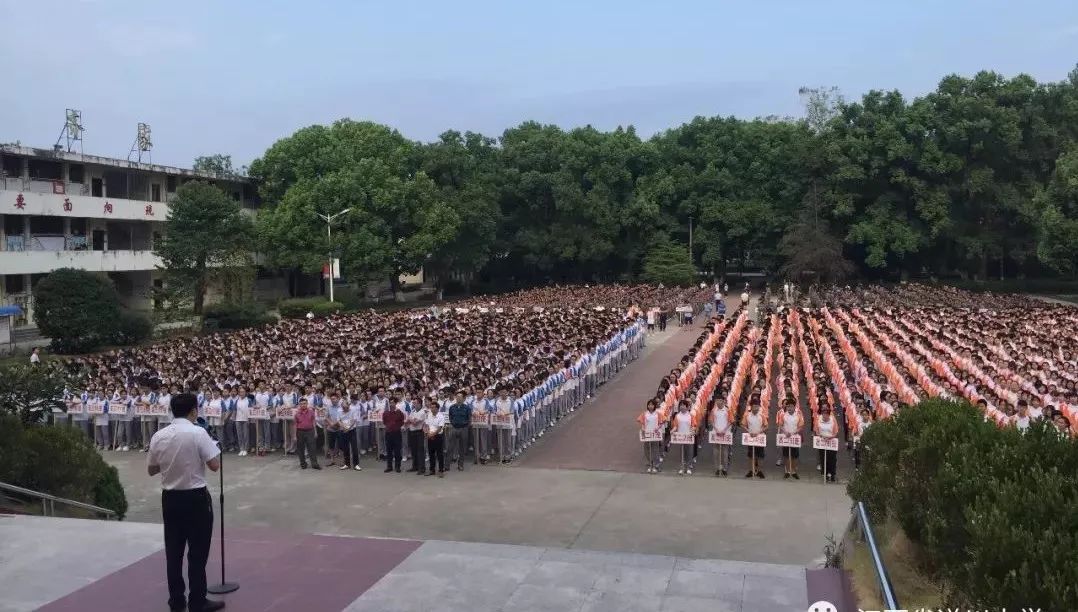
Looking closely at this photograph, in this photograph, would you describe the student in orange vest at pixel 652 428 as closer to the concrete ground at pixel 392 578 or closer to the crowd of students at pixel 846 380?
the crowd of students at pixel 846 380

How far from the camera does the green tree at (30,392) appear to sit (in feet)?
42.3

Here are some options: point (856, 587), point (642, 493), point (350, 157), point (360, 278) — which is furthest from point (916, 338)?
point (350, 157)

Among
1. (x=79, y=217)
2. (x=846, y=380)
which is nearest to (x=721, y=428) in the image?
(x=846, y=380)

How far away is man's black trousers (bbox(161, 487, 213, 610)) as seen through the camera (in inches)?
234

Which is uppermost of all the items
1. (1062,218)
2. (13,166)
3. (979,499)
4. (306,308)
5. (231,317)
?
(13,166)

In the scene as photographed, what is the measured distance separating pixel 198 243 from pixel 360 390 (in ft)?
81.9

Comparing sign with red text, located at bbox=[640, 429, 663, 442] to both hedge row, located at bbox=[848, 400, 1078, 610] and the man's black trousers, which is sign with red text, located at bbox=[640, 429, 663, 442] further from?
the man's black trousers

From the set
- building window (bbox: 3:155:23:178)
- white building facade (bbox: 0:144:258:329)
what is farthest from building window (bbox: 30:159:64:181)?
building window (bbox: 3:155:23:178)

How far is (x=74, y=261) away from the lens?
3750cm

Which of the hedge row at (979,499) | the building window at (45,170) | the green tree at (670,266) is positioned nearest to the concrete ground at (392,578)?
the hedge row at (979,499)

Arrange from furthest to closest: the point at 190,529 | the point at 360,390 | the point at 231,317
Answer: the point at 231,317, the point at 360,390, the point at 190,529

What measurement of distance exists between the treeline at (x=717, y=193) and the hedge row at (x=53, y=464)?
34.0m

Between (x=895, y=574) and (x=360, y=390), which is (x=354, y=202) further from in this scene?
(x=895, y=574)

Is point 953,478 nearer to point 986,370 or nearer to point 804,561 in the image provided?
point 804,561
